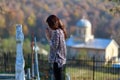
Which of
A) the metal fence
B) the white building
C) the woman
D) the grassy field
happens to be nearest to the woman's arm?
the woman

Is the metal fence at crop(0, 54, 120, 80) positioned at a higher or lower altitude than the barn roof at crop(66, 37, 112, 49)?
lower

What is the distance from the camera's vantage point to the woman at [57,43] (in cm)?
583

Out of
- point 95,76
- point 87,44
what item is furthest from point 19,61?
point 87,44

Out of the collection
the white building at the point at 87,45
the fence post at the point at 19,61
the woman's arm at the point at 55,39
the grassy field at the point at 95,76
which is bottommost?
the grassy field at the point at 95,76

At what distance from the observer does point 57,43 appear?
590 centimetres

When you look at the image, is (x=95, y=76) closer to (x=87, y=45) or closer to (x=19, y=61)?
(x=19, y=61)

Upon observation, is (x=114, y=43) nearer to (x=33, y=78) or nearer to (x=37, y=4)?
(x=37, y=4)

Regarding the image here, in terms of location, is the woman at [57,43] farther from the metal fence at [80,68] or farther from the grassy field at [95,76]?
the grassy field at [95,76]

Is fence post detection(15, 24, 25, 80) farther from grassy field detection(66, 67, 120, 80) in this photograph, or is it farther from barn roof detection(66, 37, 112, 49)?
barn roof detection(66, 37, 112, 49)

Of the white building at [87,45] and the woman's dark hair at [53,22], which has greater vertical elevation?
the white building at [87,45]

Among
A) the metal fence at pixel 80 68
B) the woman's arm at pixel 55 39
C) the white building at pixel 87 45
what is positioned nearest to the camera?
the woman's arm at pixel 55 39

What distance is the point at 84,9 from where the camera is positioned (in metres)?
85.0

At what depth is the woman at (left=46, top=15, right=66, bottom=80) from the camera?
230 inches

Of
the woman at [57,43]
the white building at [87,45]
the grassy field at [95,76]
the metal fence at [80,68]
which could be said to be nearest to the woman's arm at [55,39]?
the woman at [57,43]
